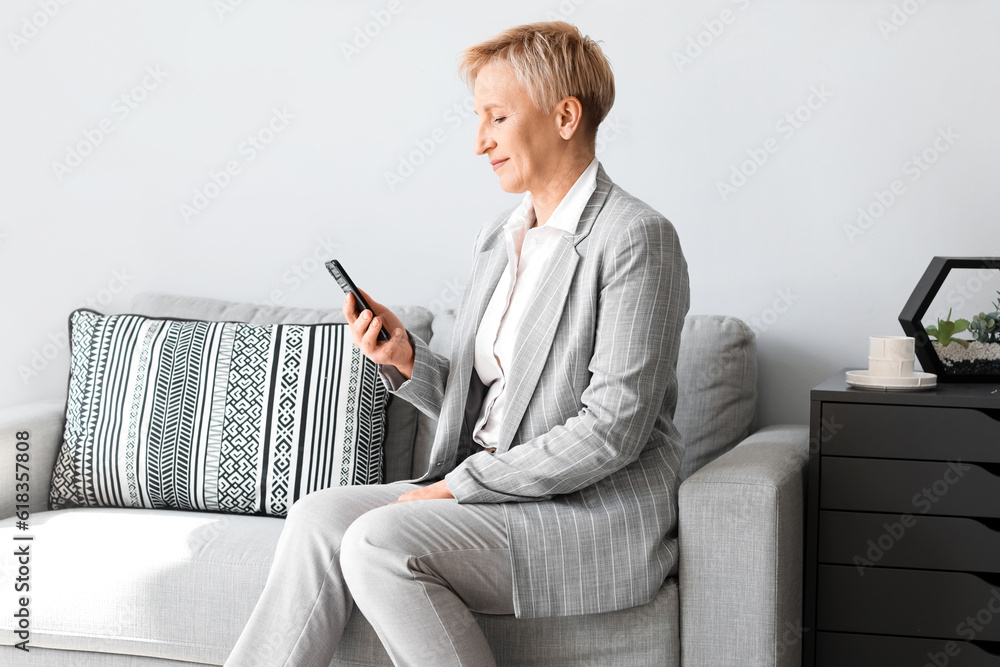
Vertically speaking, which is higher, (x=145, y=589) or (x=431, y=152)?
(x=431, y=152)

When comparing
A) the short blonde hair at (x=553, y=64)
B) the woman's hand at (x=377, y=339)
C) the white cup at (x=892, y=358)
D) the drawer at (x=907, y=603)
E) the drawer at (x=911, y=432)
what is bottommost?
the drawer at (x=907, y=603)

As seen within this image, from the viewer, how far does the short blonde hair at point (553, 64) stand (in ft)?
5.24

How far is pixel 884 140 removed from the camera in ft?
6.73

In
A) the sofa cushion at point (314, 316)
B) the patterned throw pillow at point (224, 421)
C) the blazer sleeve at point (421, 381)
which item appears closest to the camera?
the blazer sleeve at point (421, 381)

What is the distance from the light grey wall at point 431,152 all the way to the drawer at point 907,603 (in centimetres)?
59

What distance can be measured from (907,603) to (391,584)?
0.89 metres

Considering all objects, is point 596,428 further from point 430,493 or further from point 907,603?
point 907,603

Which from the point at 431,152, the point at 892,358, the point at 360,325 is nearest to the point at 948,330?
the point at 892,358

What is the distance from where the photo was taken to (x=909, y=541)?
5.30 feet

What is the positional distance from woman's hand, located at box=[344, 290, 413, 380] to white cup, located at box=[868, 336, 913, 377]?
0.84 m

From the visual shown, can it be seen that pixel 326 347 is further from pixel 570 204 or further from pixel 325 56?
pixel 325 56

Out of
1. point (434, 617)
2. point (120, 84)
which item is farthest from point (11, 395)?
point (434, 617)

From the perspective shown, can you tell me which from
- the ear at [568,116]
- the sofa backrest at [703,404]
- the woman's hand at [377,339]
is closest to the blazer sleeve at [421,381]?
the woman's hand at [377,339]

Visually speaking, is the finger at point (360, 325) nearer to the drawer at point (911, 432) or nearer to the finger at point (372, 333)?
the finger at point (372, 333)
